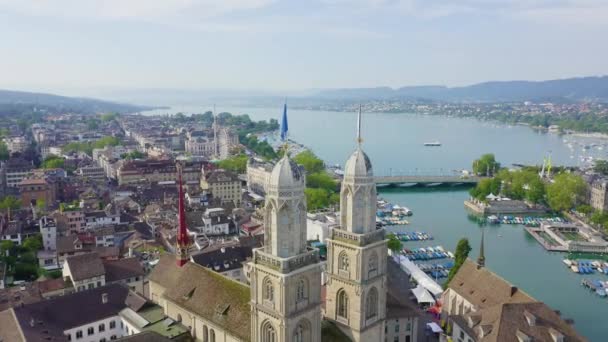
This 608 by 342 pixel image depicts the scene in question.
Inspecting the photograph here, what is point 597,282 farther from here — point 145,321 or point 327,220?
point 145,321

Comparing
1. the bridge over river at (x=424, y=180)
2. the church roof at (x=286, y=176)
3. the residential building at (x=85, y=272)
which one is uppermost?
the church roof at (x=286, y=176)

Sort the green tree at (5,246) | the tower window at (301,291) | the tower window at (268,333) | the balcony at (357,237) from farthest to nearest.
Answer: the green tree at (5,246)
the balcony at (357,237)
the tower window at (268,333)
the tower window at (301,291)

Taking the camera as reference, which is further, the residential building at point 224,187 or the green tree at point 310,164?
the green tree at point 310,164

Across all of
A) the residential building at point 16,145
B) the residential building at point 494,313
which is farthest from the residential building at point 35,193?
the residential building at point 16,145

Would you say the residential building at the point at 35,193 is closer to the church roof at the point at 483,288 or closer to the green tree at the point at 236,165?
the green tree at the point at 236,165

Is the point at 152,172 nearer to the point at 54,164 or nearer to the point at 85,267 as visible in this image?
the point at 54,164

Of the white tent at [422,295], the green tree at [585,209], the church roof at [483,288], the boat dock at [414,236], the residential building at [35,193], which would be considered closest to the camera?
the church roof at [483,288]

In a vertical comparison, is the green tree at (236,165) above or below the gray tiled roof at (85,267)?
below

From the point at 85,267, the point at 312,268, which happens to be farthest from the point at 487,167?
the point at 312,268

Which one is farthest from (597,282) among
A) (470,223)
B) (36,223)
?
(36,223)
